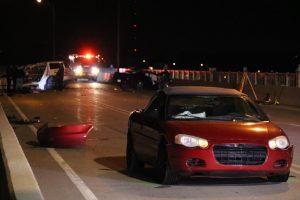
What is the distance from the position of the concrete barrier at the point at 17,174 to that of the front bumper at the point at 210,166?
1.98 m

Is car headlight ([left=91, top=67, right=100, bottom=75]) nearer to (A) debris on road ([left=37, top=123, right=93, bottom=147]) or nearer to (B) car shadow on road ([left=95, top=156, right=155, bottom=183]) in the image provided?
(A) debris on road ([left=37, top=123, right=93, bottom=147])

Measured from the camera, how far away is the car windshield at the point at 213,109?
9945mm

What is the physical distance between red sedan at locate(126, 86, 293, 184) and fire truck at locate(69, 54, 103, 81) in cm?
5018

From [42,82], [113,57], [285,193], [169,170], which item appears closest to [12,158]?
[169,170]

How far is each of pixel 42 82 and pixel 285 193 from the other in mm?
34873

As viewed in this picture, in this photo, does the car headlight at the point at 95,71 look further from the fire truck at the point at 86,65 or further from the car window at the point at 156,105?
the car window at the point at 156,105

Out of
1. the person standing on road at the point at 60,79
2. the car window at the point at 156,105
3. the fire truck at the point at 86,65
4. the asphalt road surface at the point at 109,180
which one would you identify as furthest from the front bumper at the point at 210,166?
the fire truck at the point at 86,65

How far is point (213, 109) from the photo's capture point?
1027 cm

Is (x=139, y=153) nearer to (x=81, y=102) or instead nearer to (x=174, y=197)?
(x=174, y=197)

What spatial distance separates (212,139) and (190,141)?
30 cm

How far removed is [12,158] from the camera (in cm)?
912

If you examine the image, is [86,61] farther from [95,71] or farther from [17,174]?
[17,174]

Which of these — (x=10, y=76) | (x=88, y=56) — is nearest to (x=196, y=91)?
(x=10, y=76)

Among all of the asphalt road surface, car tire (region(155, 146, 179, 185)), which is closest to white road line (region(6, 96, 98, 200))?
the asphalt road surface
